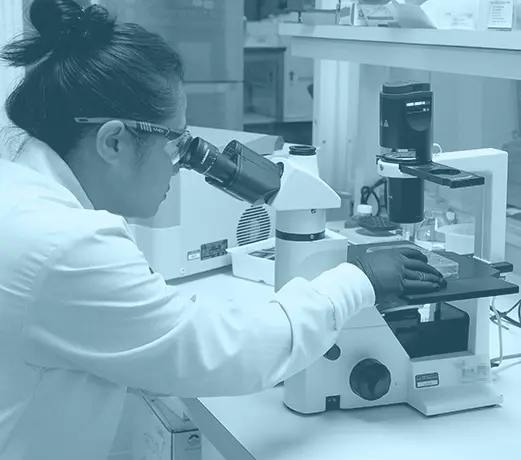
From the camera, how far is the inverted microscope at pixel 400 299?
4.11ft

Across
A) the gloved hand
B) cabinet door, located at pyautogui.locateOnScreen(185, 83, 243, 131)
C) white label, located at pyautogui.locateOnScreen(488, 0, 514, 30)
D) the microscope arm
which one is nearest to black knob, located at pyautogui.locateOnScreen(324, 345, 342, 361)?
the gloved hand

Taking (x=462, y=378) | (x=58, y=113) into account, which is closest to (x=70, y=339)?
(x=58, y=113)

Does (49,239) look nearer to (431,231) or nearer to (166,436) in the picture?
(166,436)

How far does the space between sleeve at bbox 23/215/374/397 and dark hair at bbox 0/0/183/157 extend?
0.70ft

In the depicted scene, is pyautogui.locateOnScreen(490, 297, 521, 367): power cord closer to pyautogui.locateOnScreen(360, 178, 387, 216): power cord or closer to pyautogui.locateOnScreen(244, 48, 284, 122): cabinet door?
pyautogui.locateOnScreen(360, 178, 387, 216): power cord

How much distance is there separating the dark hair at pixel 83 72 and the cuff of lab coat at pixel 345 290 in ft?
1.17

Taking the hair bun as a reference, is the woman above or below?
below

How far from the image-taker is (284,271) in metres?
1.31

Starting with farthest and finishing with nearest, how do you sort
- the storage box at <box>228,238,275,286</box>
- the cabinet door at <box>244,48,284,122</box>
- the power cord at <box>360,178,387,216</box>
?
the cabinet door at <box>244,48,284,122</box>
the power cord at <box>360,178,387,216</box>
the storage box at <box>228,238,275,286</box>

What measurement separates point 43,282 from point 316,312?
1.31 feet

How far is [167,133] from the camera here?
1203 mm

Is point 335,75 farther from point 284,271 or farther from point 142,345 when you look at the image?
point 142,345

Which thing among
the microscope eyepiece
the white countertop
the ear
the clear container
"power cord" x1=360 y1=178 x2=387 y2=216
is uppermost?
the ear

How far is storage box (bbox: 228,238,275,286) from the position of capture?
1.99 m
